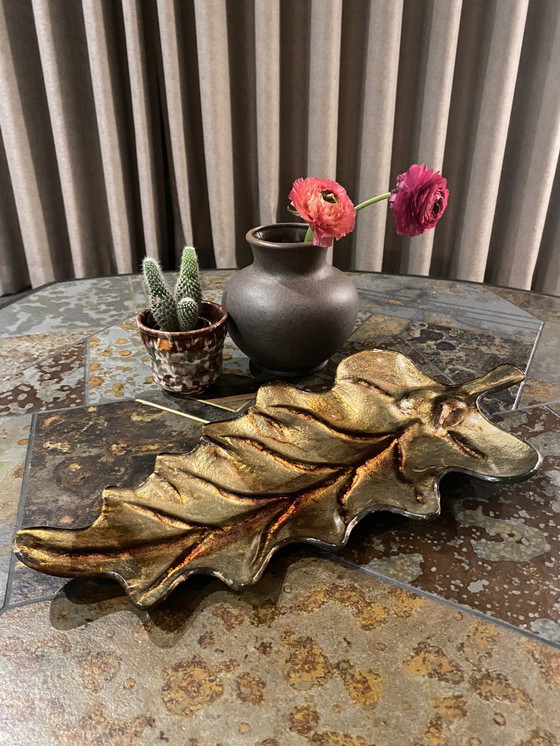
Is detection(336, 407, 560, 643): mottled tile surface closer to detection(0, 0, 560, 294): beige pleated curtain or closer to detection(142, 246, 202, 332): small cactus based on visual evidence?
detection(142, 246, 202, 332): small cactus

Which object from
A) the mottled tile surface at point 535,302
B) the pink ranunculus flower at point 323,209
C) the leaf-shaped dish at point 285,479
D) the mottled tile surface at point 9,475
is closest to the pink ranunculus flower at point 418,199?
the pink ranunculus flower at point 323,209

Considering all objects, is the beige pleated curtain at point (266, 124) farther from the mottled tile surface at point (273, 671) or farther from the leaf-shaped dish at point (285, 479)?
the mottled tile surface at point (273, 671)

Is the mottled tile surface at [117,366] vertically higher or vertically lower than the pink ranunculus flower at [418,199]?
lower

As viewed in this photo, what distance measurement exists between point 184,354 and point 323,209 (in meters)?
0.26

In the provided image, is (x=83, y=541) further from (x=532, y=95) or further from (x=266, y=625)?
(x=532, y=95)

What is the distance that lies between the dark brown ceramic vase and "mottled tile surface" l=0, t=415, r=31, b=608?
31 centimetres

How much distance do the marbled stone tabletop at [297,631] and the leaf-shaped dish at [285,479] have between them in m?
0.02

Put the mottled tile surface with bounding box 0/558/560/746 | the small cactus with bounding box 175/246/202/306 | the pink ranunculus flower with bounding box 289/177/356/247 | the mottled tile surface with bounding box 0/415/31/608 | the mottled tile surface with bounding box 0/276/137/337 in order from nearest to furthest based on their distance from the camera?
the mottled tile surface with bounding box 0/558/560/746 → the mottled tile surface with bounding box 0/415/31/608 → the pink ranunculus flower with bounding box 289/177/356/247 → the small cactus with bounding box 175/246/202/306 → the mottled tile surface with bounding box 0/276/137/337

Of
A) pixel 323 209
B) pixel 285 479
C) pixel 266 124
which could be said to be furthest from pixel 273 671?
pixel 266 124

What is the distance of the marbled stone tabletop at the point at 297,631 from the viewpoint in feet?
1.18

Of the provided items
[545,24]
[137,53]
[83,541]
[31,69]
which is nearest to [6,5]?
[31,69]

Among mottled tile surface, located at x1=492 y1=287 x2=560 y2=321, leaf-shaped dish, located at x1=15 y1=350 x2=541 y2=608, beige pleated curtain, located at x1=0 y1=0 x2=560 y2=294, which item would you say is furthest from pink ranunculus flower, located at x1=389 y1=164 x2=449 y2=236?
beige pleated curtain, located at x1=0 y1=0 x2=560 y2=294

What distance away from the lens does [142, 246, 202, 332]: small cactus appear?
0.71 metres

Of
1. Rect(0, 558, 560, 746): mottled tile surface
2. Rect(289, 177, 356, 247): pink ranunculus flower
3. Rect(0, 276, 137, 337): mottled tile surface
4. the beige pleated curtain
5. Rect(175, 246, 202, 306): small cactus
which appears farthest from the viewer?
the beige pleated curtain
